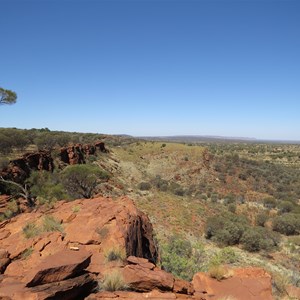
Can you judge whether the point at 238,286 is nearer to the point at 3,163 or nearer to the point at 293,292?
the point at 293,292

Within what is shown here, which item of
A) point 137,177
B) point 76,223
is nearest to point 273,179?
point 137,177

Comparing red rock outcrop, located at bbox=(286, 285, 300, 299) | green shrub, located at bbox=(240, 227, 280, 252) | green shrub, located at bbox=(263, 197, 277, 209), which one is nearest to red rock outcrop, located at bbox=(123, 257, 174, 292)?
red rock outcrop, located at bbox=(286, 285, 300, 299)

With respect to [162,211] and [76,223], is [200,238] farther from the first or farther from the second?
[76,223]

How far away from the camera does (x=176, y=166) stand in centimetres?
5206

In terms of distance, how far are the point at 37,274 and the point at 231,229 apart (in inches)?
654

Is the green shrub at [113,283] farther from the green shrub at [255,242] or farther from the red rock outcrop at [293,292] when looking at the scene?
the green shrub at [255,242]

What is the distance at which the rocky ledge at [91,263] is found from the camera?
214 inches

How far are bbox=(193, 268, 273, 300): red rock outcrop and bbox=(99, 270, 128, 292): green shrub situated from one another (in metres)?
1.69

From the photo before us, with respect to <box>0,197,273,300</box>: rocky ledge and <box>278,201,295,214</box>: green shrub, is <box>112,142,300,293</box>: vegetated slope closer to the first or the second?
<box>278,201,295,214</box>: green shrub

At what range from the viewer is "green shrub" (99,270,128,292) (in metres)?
5.77

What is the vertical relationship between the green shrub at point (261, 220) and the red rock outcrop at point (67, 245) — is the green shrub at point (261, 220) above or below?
below

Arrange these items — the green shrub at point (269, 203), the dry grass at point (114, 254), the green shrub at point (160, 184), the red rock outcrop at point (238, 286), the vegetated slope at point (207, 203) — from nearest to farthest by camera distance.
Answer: the red rock outcrop at point (238, 286), the dry grass at point (114, 254), the vegetated slope at point (207, 203), the green shrub at point (269, 203), the green shrub at point (160, 184)

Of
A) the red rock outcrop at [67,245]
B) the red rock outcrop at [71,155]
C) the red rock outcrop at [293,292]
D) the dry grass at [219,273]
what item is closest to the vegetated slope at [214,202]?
the red rock outcrop at [293,292]

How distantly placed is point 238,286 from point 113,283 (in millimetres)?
3117
